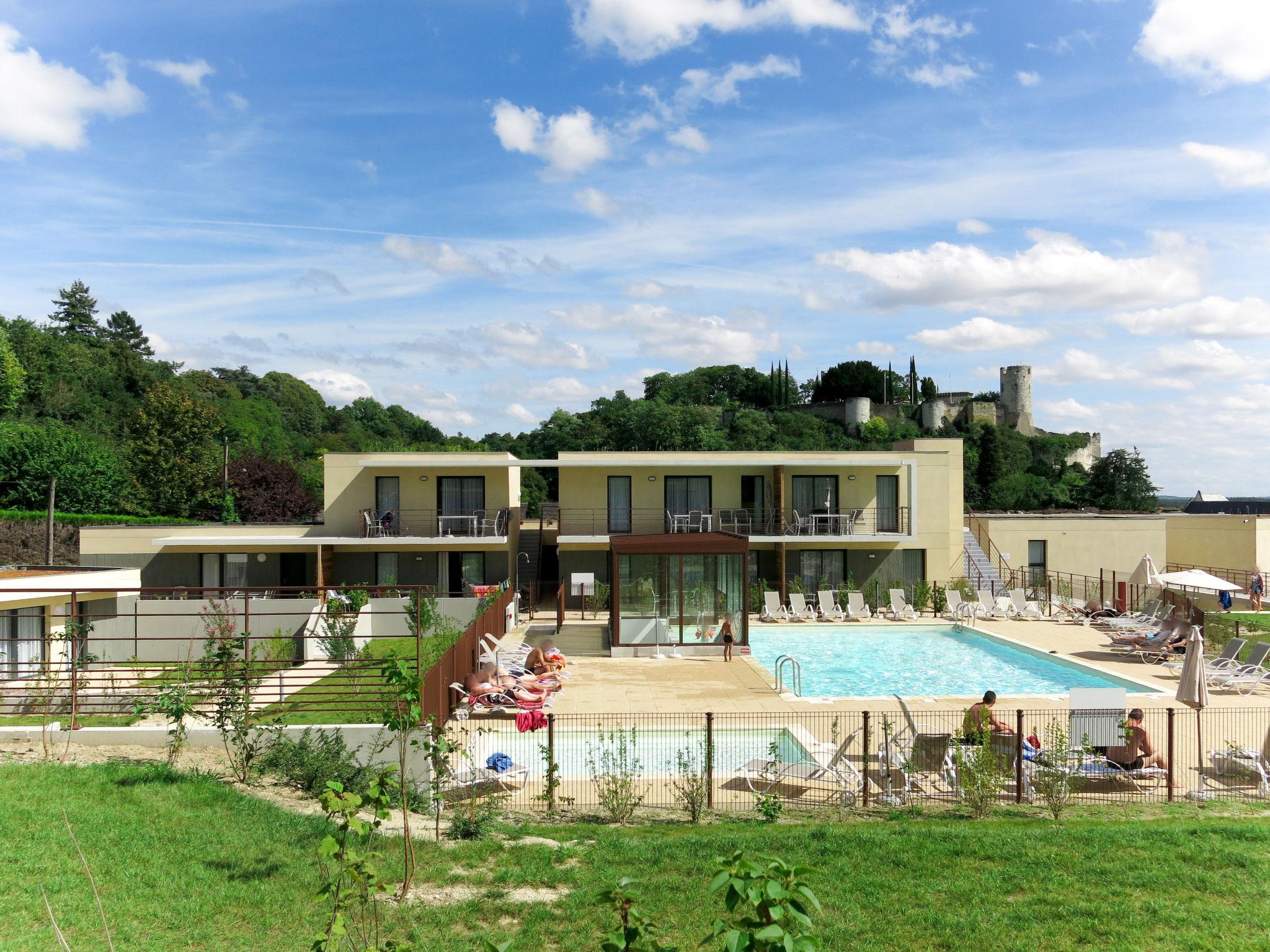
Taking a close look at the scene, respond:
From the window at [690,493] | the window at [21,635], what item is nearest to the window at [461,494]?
the window at [690,493]

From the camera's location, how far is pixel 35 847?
6961mm

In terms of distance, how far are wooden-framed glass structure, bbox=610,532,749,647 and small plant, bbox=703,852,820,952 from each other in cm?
1708

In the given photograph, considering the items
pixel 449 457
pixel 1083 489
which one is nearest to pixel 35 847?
pixel 449 457

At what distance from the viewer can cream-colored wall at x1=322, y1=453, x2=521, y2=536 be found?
90.4ft

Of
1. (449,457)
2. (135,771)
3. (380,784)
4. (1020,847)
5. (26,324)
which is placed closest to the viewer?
(380,784)

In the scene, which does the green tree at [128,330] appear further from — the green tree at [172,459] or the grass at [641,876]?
the grass at [641,876]

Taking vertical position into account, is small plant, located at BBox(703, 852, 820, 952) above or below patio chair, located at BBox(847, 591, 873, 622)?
above

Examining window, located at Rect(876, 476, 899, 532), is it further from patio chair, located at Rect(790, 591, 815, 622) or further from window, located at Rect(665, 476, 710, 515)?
window, located at Rect(665, 476, 710, 515)

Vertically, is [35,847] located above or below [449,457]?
below

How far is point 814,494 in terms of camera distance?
28.2 metres

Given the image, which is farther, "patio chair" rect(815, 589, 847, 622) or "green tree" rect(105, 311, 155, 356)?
"green tree" rect(105, 311, 155, 356)

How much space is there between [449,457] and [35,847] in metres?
20.9

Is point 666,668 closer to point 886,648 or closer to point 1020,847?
point 886,648

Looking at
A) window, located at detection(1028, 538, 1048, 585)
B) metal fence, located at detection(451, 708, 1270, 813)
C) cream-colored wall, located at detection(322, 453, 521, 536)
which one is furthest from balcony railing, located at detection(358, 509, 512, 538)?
window, located at detection(1028, 538, 1048, 585)
